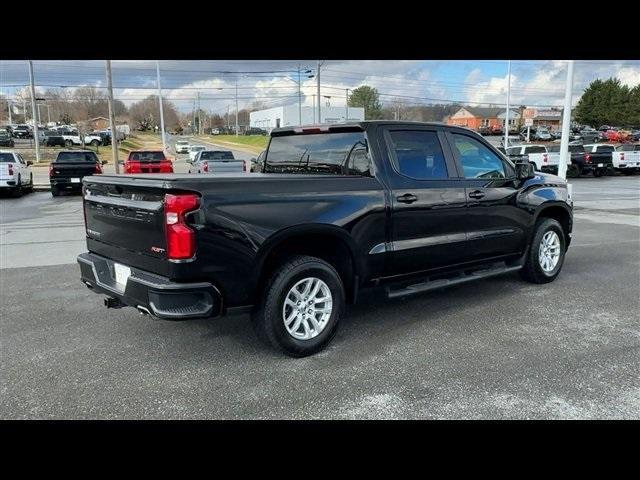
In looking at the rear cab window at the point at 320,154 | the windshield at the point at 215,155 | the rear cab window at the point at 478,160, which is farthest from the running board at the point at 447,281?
the windshield at the point at 215,155

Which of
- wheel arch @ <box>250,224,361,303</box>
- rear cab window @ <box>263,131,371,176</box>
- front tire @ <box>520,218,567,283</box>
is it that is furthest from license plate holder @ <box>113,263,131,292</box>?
front tire @ <box>520,218,567,283</box>

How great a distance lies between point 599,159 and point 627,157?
1.90 m

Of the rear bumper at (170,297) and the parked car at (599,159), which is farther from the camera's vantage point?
the parked car at (599,159)

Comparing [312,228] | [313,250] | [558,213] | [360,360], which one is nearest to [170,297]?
[312,228]

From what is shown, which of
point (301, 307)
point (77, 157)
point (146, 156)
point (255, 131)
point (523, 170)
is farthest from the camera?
point (255, 131)

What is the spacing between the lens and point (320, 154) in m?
5.10

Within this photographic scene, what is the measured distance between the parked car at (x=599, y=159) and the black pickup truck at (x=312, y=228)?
24.8 m

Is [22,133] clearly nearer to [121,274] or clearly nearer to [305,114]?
[305,114]

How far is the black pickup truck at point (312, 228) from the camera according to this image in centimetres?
369

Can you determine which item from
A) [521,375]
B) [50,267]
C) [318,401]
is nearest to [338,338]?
[318,401]

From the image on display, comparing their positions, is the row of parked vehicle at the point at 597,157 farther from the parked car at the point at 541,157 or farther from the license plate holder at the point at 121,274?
the license plate holder at the point at 121,274

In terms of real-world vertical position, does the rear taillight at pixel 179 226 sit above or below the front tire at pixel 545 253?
above

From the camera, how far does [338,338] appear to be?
4727mm

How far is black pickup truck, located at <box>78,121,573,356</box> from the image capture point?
369cm
